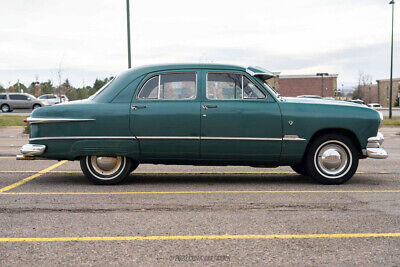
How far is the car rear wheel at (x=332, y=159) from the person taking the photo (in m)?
6.69

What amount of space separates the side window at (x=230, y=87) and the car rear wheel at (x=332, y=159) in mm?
1158

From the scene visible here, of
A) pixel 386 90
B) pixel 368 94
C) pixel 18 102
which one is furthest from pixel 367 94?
pixel 18 102

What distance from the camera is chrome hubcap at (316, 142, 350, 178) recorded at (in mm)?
6719

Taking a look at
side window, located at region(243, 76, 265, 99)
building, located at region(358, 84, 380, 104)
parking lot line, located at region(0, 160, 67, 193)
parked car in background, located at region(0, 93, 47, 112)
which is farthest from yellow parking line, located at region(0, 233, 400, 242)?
building, located at region(358, 84, 380, 104)

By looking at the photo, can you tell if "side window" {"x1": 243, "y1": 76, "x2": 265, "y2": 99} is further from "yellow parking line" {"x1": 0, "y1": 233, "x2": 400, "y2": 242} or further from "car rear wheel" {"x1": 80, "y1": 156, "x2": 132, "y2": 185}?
"yellow parking line" {"x1": 0, "y1": 233, "x2": 400, "y2": 242}

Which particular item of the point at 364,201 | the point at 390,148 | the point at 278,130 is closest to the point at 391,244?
the point at 364,201

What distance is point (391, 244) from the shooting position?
12.7ft

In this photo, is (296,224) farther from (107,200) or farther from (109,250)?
(107,200)

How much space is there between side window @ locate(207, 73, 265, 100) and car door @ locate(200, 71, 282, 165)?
0.17 ft

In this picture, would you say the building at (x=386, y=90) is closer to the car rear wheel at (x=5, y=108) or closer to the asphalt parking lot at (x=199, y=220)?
the car rear wheel at (x=5, y=108)

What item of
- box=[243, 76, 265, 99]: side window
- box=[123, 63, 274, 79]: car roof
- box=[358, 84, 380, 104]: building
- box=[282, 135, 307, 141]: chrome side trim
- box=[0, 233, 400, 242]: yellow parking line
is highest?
box=[358, 84, 380, 104]: building

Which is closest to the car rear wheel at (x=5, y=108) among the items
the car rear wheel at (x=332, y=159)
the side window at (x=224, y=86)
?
the side window at (x=224, y=86)

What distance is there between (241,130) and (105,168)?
211 centimetres

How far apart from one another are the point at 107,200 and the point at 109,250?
6.53 feet
